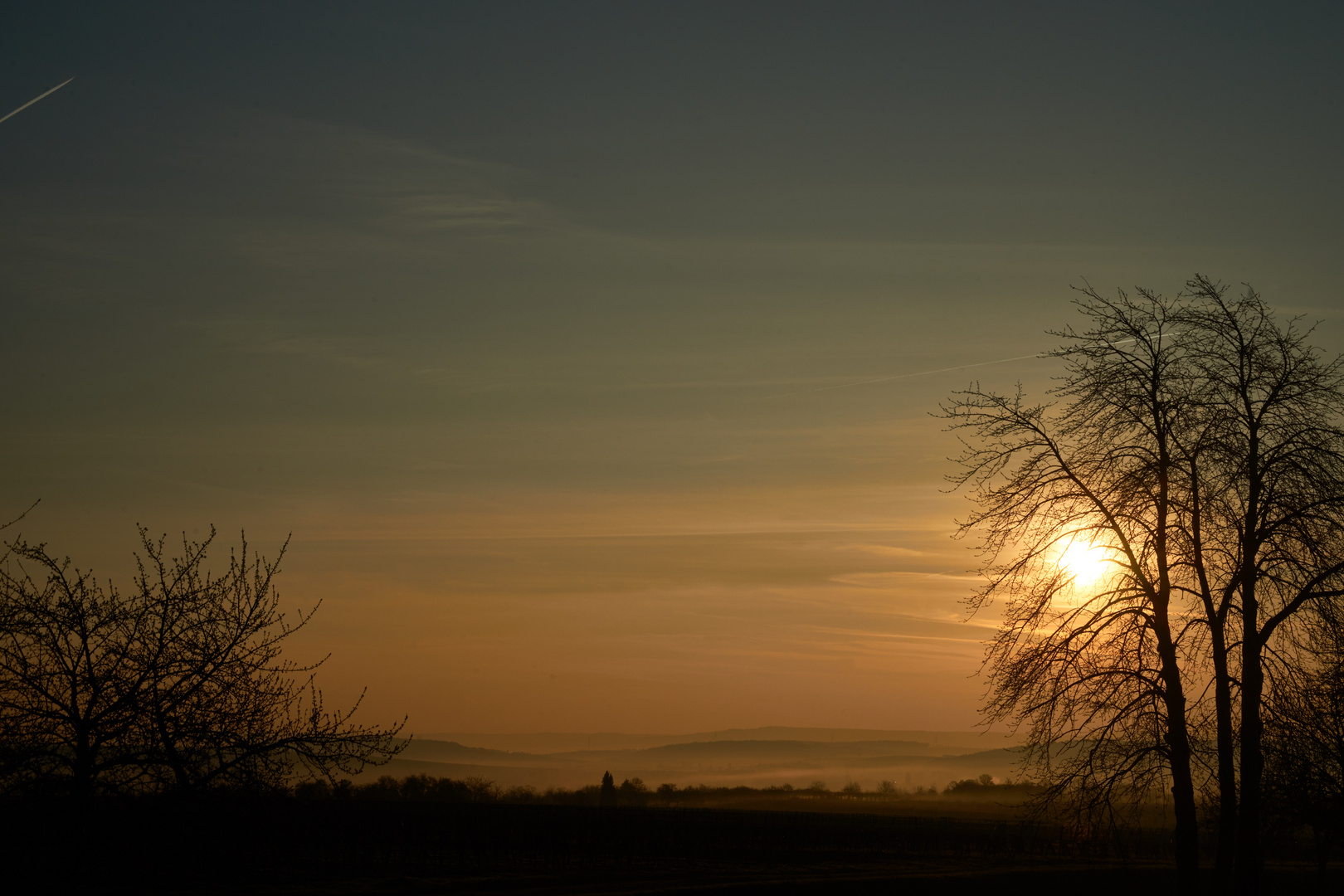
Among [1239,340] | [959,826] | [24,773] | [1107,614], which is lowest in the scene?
[959,826]

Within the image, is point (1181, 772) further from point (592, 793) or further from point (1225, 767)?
point (592, 793)

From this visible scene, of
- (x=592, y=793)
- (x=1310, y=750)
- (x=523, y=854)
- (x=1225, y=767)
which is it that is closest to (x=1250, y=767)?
(x=1225, y=767)

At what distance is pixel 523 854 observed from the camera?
1794 inches

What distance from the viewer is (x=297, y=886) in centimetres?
3212

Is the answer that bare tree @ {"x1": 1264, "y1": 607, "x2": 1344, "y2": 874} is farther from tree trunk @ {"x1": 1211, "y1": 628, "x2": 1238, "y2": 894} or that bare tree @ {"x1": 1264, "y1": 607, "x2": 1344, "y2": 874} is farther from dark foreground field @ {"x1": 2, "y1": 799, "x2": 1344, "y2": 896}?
dark foreground field @ {"x1": 2, "y1": 799, "x2": 1344, "y2": 896}

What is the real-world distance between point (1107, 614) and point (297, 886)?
26657 millimetres

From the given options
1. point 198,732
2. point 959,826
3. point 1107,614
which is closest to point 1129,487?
point 1107,614

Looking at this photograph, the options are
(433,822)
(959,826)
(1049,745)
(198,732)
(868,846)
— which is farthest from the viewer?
(959,826)

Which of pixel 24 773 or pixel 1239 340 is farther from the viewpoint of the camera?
pixel 1239 340

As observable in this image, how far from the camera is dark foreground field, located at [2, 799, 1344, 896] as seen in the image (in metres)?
9.59

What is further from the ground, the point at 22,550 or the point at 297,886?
the point at 22,550

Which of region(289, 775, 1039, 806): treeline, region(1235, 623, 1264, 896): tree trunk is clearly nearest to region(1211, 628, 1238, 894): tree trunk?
region(1235, 623, 1264, 896): tree trunk

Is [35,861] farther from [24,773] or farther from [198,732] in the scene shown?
[198,732]

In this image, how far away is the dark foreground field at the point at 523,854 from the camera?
377 inches
